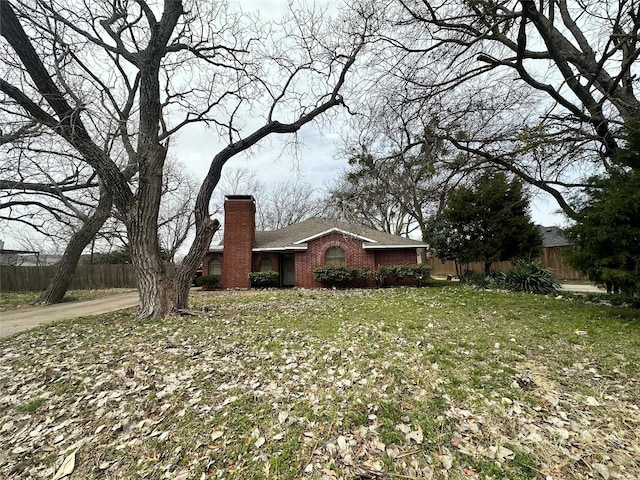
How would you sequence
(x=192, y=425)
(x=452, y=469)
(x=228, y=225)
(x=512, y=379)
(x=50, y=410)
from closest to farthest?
1. (x=452, y=469)
2. (x=192, y=425)
3. (x=50, y=410)
4. (x=512, y=379)
5. (x=228, y=225)

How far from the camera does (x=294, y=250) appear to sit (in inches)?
624

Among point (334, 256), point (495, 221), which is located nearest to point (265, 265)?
point (334, 256)

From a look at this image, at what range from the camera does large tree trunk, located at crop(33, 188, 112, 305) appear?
1103 cm

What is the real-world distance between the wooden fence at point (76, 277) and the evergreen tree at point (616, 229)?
18.3m

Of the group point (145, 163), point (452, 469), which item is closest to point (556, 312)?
point (452, 469)

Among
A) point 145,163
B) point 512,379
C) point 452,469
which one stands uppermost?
point 145,163

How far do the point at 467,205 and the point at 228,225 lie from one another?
1151cm

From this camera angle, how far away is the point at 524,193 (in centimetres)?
1258

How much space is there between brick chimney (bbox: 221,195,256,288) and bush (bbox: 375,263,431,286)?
682 centimetres

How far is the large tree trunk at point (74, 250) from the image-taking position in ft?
36.2

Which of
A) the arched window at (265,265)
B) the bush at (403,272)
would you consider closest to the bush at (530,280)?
the bush at (403,272)

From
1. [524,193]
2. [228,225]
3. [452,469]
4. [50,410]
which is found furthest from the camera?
A: [228,225]

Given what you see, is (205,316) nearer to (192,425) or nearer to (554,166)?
(192,425)

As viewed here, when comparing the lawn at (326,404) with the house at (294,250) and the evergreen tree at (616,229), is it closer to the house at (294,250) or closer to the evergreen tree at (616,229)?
the evergreen tree at (616,229)
